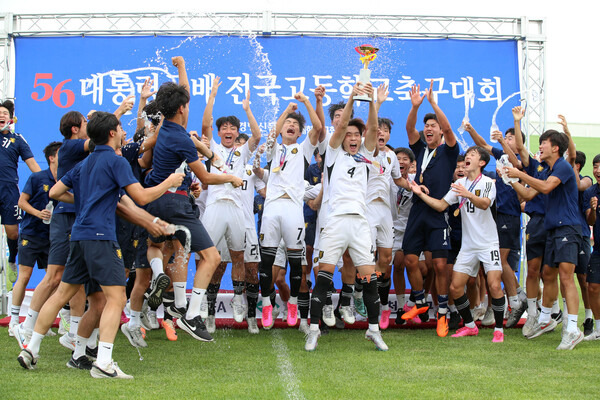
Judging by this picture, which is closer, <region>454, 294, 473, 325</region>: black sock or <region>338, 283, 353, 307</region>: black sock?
<region>454, 294, 473, 325</region>: black sock

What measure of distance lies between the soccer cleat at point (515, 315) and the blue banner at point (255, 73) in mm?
2824

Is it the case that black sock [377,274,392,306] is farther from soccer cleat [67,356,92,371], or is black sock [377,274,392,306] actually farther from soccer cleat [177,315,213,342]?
soccer cleat [67,356,92,371]

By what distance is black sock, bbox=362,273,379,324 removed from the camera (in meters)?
6.57

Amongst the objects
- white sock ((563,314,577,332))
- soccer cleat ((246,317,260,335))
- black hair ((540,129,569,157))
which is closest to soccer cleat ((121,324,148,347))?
soccer cleat ((246,317,260,335))

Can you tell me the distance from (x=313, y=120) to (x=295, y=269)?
189 centimetres

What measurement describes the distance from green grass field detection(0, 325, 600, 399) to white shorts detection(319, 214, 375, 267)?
95 cm

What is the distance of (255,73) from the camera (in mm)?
10094

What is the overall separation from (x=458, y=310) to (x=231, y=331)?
2.85 meters

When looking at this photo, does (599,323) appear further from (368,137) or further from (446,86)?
(446,86)

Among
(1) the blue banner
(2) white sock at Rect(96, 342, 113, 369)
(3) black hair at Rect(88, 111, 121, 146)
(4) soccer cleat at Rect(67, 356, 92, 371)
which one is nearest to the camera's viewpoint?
(2) white sock at Rect(96, 342, 113, 369)

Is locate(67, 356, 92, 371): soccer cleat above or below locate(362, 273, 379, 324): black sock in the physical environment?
below

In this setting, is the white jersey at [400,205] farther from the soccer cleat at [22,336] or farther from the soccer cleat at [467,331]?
the soccer cleat at [22,336]

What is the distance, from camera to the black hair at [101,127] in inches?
205

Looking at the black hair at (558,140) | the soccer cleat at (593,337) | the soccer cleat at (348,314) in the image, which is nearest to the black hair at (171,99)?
the soccer cleat at (348,314)
